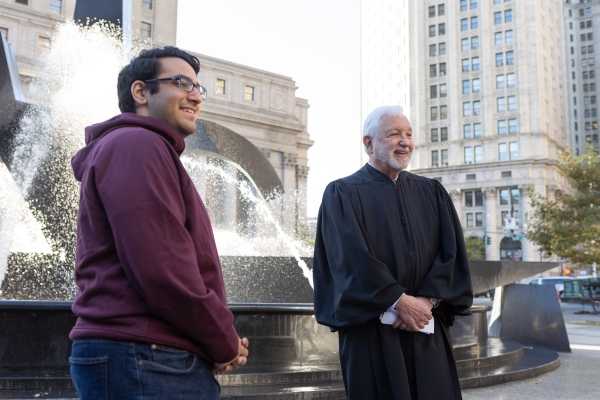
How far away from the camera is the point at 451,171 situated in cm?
Answer: 7581

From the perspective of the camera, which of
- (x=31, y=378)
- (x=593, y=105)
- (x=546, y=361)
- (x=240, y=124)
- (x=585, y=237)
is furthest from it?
(x=593, y=105)

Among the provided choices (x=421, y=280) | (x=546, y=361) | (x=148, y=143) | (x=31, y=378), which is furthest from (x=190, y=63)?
(x=546, y=361)

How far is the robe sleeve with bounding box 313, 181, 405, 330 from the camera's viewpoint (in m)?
2.85

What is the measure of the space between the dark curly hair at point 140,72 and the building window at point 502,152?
248 ft

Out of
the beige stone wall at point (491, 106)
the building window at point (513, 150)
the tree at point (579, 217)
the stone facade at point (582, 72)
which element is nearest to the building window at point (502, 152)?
the beige stone wall at point (491, 106)

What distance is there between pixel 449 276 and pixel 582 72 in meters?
122

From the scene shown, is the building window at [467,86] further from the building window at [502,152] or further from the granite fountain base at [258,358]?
the granite fountain base at [258,358]

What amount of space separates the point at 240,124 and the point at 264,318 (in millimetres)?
48045

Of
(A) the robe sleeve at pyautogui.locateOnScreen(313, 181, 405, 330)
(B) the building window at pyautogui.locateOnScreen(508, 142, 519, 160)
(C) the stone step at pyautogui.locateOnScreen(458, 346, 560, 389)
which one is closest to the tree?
(C) the stone step at pyautogui.locateOnScreen(458, 346, 560, 389)

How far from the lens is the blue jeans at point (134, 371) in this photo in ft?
5.68

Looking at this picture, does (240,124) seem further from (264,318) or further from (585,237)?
(264,318)

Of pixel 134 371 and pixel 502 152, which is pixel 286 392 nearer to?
pixel 134 371

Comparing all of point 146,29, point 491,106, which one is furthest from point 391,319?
point 491,106

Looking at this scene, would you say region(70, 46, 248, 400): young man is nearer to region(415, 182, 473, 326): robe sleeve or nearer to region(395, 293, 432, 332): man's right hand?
region(395, 293, 432, 332): man's right hand
